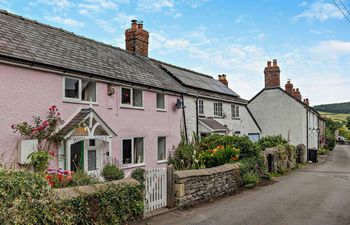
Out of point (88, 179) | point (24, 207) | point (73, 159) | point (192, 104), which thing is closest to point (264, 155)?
point (192, 104)

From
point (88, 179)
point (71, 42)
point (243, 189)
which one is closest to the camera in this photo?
point (88, 179)

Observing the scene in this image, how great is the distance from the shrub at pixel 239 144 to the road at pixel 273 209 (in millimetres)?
2136

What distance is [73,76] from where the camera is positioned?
11656 millimetres

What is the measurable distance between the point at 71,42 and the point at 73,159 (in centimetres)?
605

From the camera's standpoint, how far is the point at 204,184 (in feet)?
34.9

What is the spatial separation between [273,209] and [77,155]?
7.53 m

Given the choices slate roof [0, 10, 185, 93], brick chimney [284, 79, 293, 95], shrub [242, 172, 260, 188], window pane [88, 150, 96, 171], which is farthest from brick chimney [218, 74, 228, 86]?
window pane [88, 150, 96, 171]

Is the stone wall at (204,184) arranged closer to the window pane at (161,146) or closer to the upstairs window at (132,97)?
the window pane at (161,146)

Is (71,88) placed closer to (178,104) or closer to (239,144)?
(178,104)

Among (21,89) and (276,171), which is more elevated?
(21,89)

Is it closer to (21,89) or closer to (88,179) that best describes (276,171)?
(88,179)

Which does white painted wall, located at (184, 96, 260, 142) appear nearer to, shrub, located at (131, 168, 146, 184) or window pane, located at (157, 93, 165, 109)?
window pane, located at (157, 93, 165, 109)

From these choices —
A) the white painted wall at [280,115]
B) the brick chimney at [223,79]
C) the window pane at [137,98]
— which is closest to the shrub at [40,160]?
the window pane at [137,98]

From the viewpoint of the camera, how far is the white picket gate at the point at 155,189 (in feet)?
28.4
